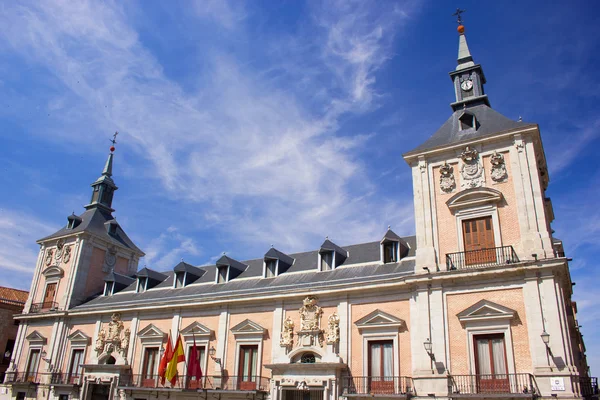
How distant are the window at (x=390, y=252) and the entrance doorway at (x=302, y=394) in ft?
21.3

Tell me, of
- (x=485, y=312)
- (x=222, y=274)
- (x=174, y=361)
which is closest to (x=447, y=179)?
(x=485, y=312)

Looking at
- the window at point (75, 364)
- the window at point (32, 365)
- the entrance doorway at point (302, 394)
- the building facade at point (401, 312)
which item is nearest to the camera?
the building facade at point (401, 312)

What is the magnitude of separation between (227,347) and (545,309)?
1383cm

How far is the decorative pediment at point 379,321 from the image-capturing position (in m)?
18.8

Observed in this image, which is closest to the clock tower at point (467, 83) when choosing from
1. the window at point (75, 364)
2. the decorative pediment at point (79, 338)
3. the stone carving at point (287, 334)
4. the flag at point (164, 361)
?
the stone carving at point (287, 334)

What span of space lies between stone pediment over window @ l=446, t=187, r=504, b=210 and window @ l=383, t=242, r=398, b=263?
3551 millimetres

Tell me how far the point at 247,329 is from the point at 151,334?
6.29 metres

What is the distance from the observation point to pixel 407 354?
1822 cm

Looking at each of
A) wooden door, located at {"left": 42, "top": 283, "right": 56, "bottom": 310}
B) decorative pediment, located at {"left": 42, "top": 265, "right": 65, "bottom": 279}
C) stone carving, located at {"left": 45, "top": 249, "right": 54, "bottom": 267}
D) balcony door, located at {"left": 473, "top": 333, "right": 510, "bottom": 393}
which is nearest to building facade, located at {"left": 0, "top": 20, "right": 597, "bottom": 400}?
balcony door, located at {"left": 473, "top": 333, "right": 510, "bottom": 393}

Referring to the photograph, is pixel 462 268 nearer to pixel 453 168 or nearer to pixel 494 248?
pixel 494 248

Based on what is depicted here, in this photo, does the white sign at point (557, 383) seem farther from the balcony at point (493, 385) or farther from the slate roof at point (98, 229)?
the slate roof at point (98, 229)

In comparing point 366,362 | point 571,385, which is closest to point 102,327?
point 366,362

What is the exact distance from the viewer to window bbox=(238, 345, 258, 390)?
21156 mm

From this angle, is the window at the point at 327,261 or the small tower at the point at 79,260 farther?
the small tower at the point at 79,260
